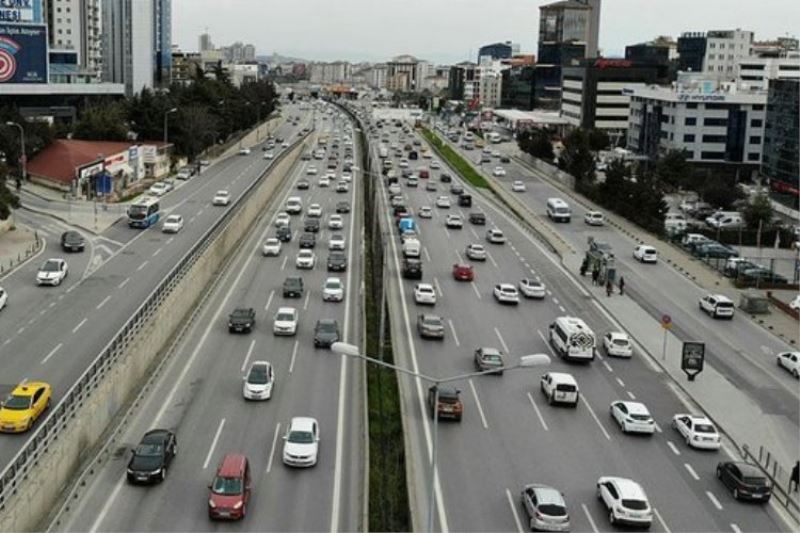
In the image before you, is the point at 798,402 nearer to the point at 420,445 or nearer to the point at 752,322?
the point at 752,322

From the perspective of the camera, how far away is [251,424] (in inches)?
1154

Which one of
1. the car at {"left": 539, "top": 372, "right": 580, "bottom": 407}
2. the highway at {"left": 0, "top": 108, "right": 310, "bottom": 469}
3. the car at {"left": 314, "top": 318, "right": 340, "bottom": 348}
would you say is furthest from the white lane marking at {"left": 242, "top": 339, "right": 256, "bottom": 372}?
the car at {"left": 539, "top": 372, "right": 580, "bottom": 407}

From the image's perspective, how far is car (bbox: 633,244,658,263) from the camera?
58.2 meters

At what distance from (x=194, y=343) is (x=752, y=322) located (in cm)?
2516

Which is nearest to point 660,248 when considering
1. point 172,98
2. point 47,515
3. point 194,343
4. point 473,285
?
point 473,285

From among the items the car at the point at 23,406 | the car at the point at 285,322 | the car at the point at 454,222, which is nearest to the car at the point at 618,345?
the car at the point at 285,322

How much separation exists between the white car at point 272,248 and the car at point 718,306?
22.9 meters

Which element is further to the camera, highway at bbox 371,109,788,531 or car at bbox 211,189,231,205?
car at bbox 211,189,231,205

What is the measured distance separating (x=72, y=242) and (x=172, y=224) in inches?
Answer: 318

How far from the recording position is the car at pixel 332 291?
4509 centimetres

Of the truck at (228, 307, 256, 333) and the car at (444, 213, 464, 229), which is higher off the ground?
the car at (444, 213, 464, 229)

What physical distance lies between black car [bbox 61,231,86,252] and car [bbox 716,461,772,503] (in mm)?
38350

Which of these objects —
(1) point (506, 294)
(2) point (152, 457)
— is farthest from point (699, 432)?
(1) point (506, 294)

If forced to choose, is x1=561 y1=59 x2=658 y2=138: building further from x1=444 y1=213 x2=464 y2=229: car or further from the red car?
the red car
